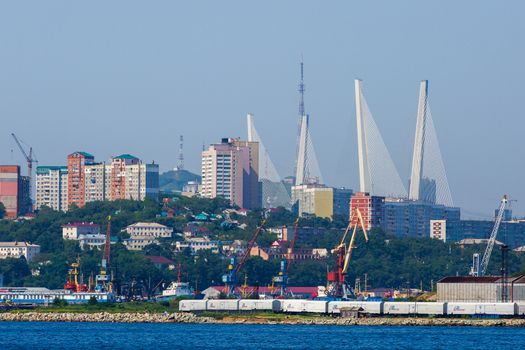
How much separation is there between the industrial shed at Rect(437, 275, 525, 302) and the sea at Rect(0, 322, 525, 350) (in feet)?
46.8

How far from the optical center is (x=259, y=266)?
177 meters

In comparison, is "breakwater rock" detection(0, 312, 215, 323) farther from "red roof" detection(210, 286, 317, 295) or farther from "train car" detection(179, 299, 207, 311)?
"red roof" detection(210, 286, 317, 295)

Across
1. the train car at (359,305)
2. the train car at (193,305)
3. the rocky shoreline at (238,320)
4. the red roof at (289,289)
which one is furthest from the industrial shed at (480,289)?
the red roof at (289,289)

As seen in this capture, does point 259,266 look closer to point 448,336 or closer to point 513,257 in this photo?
point 513,257

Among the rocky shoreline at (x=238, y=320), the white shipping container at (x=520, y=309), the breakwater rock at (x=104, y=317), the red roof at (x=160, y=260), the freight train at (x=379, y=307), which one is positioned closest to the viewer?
the rocky shoreline at (x=238, y=320)

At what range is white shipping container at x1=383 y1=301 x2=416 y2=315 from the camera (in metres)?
104

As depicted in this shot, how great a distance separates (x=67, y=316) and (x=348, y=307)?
1951 centimetres

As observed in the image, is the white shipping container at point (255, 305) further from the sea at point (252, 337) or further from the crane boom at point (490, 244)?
the crane boom at point (490, 244)

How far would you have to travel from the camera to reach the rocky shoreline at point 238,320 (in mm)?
99494

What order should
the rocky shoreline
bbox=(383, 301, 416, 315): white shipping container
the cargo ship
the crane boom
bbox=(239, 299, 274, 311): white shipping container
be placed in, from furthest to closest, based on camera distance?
the crane boom → the cargo ship → bbox=(239, 299, 274, 311): white shipping container → bbox=(383, 301, 416, 315): white shipping container → the rocky shoreline

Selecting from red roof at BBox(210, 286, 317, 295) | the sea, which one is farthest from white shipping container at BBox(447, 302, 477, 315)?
red roof at BBox(210, 286, 317, 295)

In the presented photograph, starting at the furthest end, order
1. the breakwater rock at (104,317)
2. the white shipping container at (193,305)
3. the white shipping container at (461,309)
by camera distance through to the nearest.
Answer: the white shipping container at (193,305) < the breakwater rock at (104,317) < the white shipping container at (461,309)

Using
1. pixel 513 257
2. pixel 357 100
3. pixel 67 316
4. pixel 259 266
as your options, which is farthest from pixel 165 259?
pixel 67 316

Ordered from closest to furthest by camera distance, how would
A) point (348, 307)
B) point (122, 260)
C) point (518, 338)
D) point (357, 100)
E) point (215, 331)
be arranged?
point (518, 338), point (215, 331), point (348, 307), point (122, 260), point (357, 100)
